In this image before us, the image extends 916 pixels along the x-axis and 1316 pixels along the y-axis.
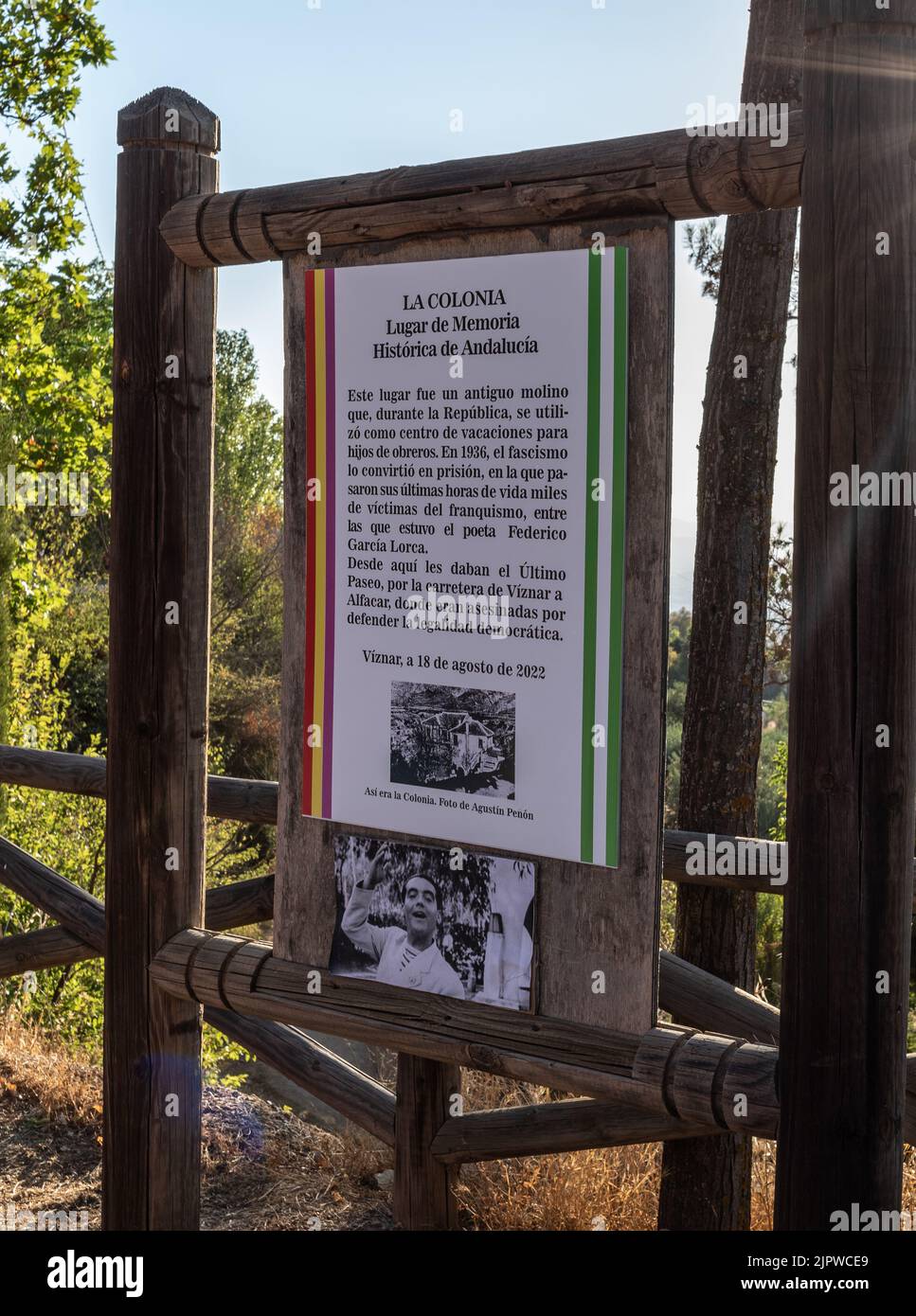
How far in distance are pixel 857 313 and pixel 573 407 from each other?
499 mm

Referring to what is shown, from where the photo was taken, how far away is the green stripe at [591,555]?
→ 84.4 inches

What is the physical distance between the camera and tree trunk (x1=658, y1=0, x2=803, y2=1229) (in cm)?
472

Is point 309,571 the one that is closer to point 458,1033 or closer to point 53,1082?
point 458,1033

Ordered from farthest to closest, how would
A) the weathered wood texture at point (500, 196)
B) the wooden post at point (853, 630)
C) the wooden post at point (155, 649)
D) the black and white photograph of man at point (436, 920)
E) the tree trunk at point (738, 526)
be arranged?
the tree trunk at point (738, 526) < the wooden post at point (155, 649) < the black and white photograph of man at point (436, 920) < the weathered wood texture at point (500, 196) < the wooden post at point (853, 630)

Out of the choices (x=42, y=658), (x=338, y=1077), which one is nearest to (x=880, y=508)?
(x=338, y=1077)

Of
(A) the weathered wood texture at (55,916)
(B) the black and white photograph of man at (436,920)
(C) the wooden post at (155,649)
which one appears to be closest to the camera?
(B) the black and white photograph of man at (436,920)

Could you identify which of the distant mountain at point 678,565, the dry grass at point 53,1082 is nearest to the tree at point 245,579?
the distant mountain at point 678,565

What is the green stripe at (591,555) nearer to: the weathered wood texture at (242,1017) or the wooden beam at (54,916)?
the weathered wood texture at (242,1017)

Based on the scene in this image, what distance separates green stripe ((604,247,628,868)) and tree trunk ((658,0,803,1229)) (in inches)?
107

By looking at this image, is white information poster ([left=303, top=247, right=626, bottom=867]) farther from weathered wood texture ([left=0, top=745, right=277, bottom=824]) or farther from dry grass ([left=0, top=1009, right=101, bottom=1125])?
dry grass ([left=0, top=1009, right=101, bottom=1125])

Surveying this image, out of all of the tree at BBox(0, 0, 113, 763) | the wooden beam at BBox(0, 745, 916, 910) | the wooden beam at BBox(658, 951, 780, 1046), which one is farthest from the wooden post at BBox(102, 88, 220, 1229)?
the tree at BBox(0, 0, 113, 763)

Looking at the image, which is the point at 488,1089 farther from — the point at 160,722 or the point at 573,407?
the point at 573,407

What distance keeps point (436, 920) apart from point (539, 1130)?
1.22 meters

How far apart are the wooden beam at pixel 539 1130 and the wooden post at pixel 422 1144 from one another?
0.04 m
